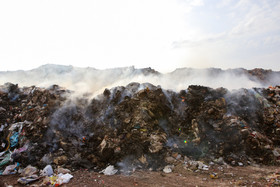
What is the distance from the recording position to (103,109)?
6.65 metres

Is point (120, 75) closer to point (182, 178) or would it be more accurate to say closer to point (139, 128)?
point (139, 128)

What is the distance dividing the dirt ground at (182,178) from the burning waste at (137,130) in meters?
0.26

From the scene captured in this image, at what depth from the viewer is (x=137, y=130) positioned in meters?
5.71

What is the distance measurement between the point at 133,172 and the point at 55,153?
2881 millimetres

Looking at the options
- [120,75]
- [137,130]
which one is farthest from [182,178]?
[120,75]

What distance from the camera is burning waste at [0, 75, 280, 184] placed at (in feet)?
16.7

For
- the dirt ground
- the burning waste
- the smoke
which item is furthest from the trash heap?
the smoke

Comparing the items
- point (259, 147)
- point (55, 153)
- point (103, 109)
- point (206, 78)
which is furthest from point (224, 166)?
point (206, 78)

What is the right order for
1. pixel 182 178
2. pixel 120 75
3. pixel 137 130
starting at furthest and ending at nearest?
pixel 120 75, pixel 137 130, pixel 182 178

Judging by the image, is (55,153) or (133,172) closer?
(133,172)

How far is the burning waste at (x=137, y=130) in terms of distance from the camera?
16.7 ft

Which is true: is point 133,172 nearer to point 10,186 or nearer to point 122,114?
point 122,114

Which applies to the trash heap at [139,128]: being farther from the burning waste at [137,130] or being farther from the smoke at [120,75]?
the smoke at [120,75]

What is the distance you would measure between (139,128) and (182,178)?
2203 mm
